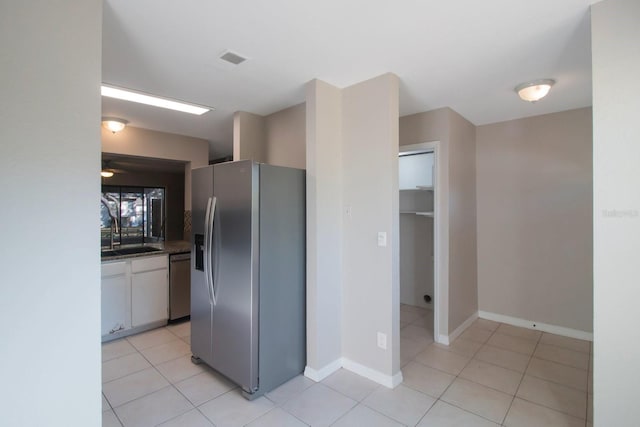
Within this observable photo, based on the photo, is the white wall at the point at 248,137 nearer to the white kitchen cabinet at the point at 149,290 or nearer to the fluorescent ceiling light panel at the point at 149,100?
the fluorescent ceiling light panel at the point at 149,100

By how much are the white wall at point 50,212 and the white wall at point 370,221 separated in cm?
186

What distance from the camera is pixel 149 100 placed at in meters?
3.13

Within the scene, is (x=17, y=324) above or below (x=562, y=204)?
below

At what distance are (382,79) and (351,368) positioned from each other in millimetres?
2518

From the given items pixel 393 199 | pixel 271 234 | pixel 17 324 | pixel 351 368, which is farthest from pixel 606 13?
pixel 17 324

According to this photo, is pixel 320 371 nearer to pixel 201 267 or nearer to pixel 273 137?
pixel 201 267

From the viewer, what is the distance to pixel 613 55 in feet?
5.22

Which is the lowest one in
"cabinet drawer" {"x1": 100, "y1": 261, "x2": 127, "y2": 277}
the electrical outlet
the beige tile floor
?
the beige tile floor

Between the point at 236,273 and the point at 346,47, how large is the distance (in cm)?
187

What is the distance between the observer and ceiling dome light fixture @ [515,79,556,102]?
2.64m

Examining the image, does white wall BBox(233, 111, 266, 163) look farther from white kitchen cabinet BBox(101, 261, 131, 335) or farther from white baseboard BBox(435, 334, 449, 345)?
white baseboard BBox(435, 334, 449, 345)

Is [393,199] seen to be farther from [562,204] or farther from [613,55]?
[562,204]

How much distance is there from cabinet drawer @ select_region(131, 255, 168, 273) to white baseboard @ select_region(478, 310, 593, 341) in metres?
4.14

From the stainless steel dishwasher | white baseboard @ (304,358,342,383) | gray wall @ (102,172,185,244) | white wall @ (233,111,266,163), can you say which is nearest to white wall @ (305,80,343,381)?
white baseboard @ (304,358,342,383)
